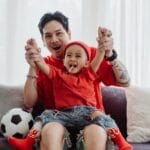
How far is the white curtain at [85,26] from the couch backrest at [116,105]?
1.10 ft

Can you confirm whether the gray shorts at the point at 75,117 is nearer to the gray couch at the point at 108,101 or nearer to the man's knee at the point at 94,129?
the man's knee at the point at 94,129

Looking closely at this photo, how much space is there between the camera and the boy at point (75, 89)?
1.72 metres

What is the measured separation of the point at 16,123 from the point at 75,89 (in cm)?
33

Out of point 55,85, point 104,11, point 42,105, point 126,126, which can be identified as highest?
point 104,11

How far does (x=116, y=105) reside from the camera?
2.13m

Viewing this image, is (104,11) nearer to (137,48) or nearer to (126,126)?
(137,48)

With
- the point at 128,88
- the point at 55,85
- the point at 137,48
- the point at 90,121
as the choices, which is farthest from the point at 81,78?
the point at 137,48

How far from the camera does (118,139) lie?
1.58 meters

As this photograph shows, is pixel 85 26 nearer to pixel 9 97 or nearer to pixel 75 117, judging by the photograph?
pixel 9 97

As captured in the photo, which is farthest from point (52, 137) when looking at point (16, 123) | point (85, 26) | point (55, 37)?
point (85, 26)

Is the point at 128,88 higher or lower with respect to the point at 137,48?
lower

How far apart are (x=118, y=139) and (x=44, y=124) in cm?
34

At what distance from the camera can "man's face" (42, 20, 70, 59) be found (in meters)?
1.94

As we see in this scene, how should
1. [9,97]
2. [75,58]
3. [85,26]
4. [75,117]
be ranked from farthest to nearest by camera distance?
[85,26]
[9,97]
[75,58]
[75,117]
